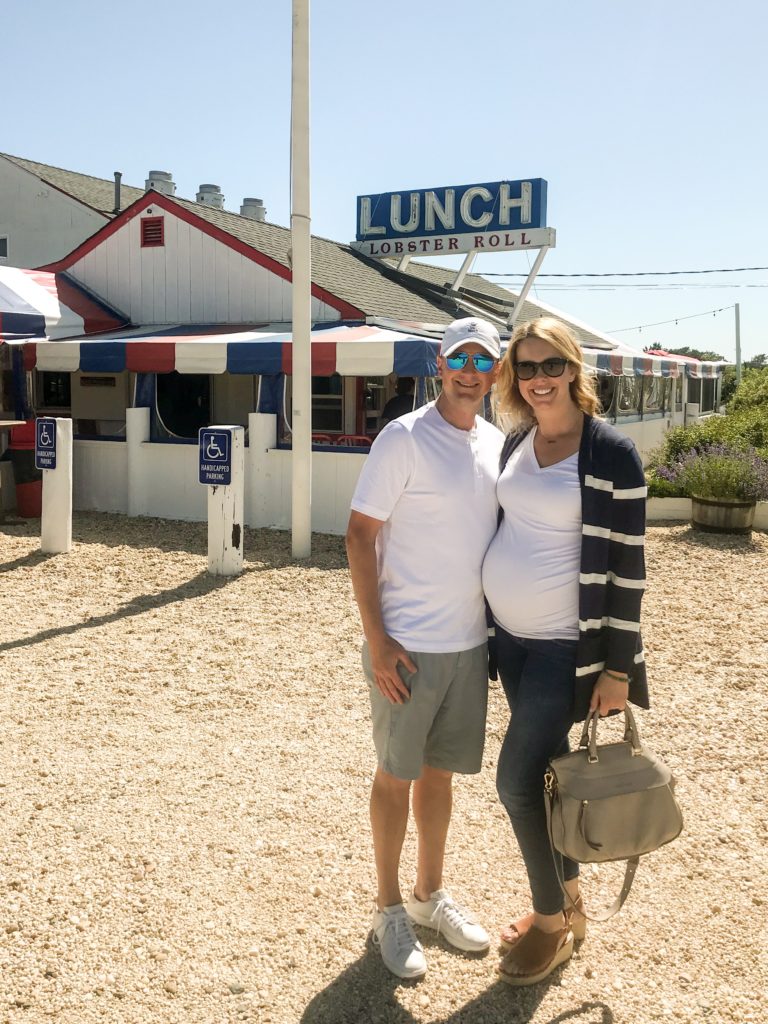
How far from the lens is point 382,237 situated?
653 inches

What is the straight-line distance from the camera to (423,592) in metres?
2.60

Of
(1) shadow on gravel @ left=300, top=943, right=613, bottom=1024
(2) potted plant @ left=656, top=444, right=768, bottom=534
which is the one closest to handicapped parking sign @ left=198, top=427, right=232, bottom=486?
(2) potted plant @ left=656, top=444, right=768, bottom=534

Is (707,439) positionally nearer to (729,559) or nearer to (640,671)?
(729,559)

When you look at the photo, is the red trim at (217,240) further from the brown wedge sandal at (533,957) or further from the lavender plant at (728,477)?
the brown wedge sandal at (533,957)

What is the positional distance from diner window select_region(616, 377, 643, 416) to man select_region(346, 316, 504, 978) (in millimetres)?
15616

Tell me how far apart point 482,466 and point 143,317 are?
A: 1187 centimetres

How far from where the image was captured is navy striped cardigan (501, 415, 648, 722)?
94.3 inches

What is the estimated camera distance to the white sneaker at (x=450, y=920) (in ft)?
9.01

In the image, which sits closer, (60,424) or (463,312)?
(60,424)

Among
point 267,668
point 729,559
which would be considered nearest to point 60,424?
point 267,668

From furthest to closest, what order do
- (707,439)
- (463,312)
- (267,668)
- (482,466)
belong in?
(463,312) < (707,439) < (267,668) < (482,466)

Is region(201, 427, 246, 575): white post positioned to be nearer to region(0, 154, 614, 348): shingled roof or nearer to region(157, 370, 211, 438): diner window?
region(0, 154, 614, 348): shingled roof

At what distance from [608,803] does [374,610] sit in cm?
81

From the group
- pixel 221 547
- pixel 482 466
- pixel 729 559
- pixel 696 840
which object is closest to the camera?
pixel 482 466
